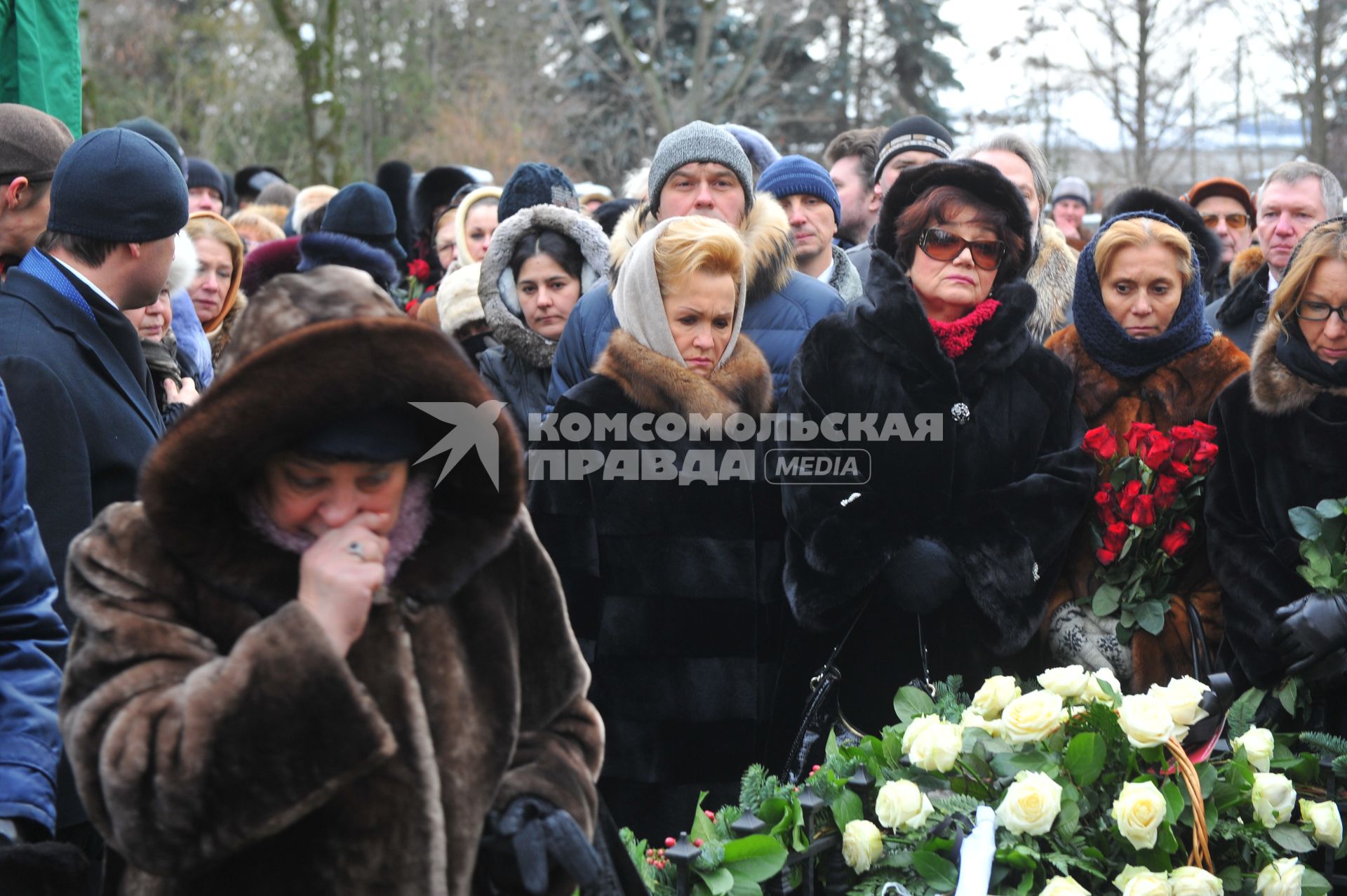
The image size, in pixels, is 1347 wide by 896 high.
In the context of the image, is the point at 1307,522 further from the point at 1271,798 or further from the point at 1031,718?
the point at 1031,718

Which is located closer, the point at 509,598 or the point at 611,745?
the point at 509,598

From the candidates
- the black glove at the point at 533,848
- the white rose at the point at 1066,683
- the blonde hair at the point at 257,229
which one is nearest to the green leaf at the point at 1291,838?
the white rose at the point at 1066,683

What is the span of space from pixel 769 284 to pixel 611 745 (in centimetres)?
159

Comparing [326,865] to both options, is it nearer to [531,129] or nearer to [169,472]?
[169,472]

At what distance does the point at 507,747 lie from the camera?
6.95ft

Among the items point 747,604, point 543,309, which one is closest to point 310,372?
point 747,604

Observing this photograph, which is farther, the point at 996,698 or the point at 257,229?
the point at 257,229

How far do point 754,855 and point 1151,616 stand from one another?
172 cm

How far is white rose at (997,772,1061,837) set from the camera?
261 cm

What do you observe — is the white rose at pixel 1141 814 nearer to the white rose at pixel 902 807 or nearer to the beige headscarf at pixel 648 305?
the white rose at pixel 902 807

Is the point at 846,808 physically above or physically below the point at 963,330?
below

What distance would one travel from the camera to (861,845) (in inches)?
103

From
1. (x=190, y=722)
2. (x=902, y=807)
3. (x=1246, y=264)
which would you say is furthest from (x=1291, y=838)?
(x=1246, y=264)

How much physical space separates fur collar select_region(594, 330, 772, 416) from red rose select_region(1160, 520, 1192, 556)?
1.21 meters
